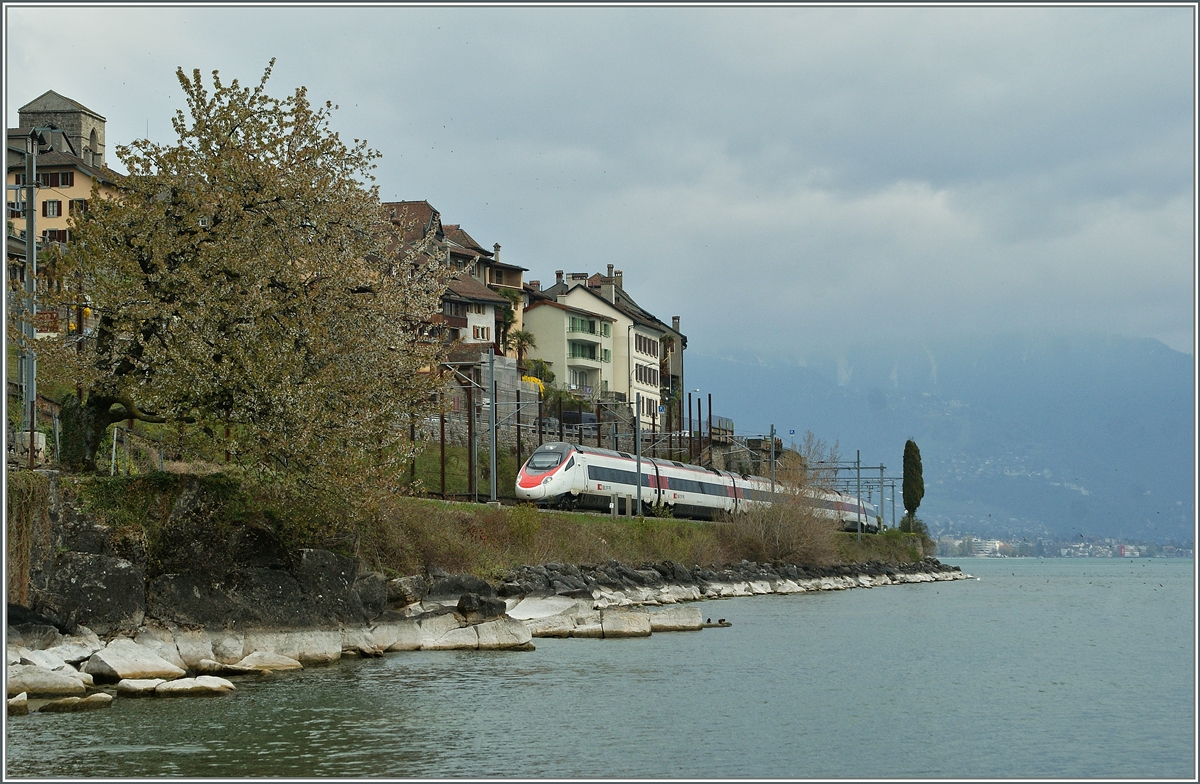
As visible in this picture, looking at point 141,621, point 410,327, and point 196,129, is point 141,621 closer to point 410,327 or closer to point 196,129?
point 196,129

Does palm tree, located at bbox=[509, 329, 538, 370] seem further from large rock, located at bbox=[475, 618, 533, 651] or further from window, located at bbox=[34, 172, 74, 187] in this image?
large rock, located at bbox=[475, 618, 533, 651]

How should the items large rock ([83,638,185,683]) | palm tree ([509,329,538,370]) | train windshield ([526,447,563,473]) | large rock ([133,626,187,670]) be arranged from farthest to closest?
1. palm tree ([509,329,538,370])
2. train windshield ([526,447,563,473])
3. large rock ([133,626,187,670])
4. large rock ([83,638,185,683])

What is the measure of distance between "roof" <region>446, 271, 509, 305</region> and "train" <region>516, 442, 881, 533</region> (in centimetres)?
2433

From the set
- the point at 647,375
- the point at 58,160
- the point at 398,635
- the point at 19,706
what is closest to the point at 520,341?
the point at 647,375

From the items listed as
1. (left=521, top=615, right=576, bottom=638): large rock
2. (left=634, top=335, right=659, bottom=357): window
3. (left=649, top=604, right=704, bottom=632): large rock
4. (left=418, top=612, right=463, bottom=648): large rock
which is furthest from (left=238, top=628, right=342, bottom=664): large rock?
(left=634, top=335, right=659, bottom=357): window

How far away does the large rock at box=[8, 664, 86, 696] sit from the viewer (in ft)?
68.3

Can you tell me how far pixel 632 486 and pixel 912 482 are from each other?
177ft

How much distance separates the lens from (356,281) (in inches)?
1182

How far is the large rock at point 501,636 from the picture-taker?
29984mm

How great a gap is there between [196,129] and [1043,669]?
74.5ft

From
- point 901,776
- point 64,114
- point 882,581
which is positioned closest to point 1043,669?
point 901,776

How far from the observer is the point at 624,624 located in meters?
34.3

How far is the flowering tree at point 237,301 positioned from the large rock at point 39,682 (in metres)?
7.04

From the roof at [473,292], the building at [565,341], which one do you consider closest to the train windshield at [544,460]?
the roof at [473,292]
